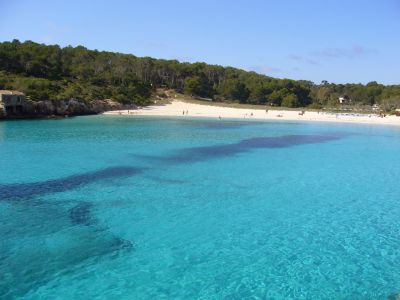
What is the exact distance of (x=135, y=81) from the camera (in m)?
79.5

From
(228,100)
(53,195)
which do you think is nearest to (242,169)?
(53,195)

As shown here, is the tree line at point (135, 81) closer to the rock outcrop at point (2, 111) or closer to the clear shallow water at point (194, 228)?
the rock outcrop at point (2, 111)

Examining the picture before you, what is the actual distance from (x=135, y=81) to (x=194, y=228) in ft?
234

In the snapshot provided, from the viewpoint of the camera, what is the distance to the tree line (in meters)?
65.1

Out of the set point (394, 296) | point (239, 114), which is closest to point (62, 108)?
point (239, 114)

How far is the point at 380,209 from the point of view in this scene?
13.7 meters

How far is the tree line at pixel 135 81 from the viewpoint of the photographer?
65.1 m

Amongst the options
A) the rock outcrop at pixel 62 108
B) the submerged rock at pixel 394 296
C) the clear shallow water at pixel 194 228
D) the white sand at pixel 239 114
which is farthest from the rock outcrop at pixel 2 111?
the submerged rock at pixel 394 296

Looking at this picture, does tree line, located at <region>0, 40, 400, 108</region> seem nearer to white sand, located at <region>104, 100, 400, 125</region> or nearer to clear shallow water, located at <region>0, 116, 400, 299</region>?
white sand, located at <region>104, 100, 400, 125</region>

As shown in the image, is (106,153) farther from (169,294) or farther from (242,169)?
(169,294)

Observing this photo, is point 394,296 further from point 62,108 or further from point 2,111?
point 62,108

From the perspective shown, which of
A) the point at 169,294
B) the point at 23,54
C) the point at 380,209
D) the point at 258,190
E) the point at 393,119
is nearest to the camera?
the point at 169,294

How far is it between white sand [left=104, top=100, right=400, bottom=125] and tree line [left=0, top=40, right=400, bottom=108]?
5.85 metres

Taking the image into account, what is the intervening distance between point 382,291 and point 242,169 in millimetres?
12827
